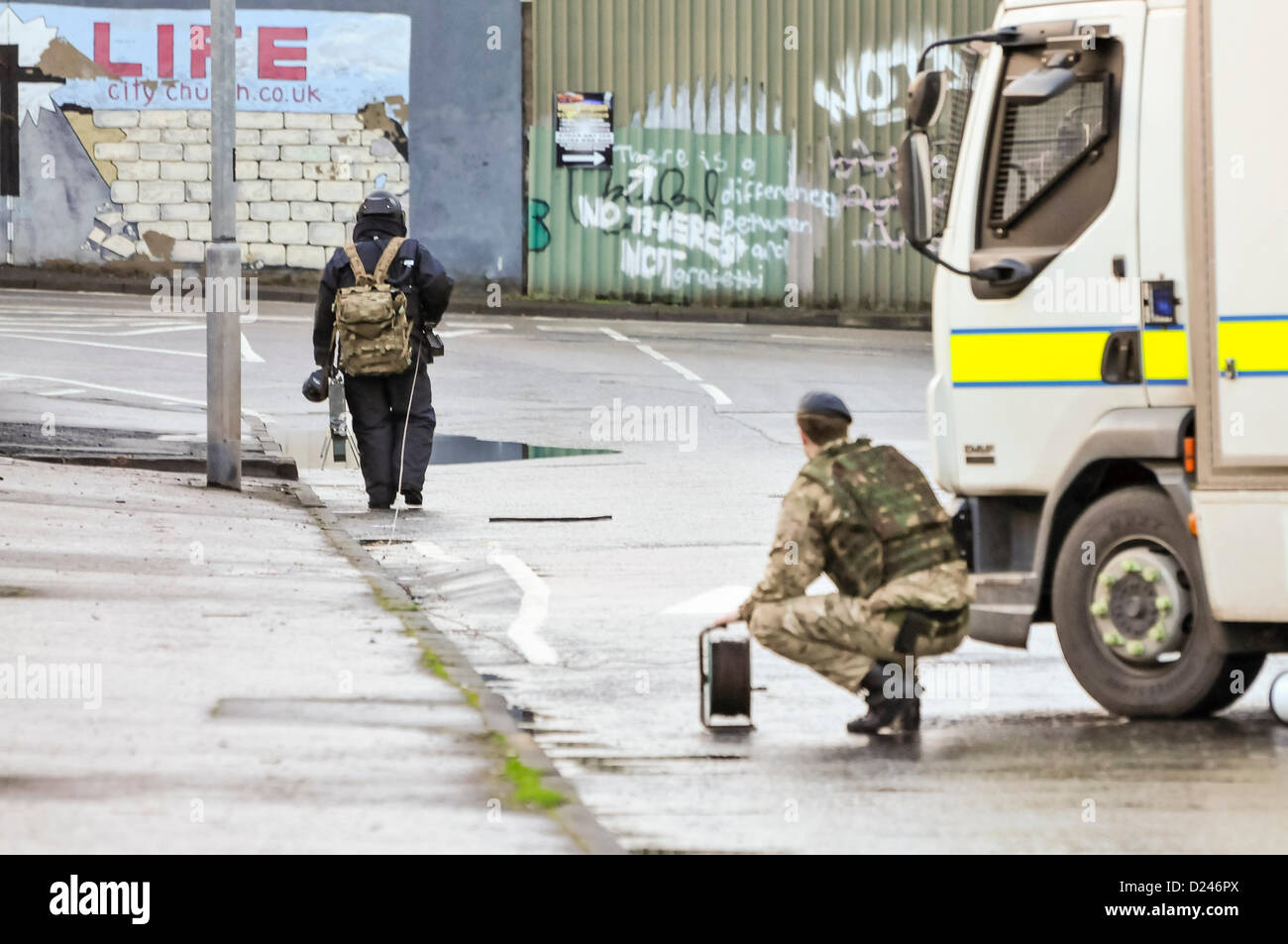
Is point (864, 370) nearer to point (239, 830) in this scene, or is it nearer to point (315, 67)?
point (315, 67)

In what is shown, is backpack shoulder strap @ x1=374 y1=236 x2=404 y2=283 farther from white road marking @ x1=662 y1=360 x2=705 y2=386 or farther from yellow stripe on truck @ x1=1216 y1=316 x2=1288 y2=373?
white road marking @ x1=662 y1=360 x2=705 y2=386

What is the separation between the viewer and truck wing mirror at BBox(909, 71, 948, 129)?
24.9ft

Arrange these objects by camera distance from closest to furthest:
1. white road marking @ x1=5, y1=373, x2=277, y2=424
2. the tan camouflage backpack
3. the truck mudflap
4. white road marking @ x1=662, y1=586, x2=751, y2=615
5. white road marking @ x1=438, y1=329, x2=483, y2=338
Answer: the truck mudflap → white road marking @ x1=662, y1=586, x2=751, y2=615 → the tan camouflage backpack → white road marking @ x1=5, y1=373, x2=277, y2=424 → white road marking @ x1=438, y1=329, x2=483, y2=338

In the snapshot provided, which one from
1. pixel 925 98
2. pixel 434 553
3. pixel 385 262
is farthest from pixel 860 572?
pixel 385 262

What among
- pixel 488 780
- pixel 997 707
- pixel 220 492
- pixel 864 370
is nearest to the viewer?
pixel 488 780

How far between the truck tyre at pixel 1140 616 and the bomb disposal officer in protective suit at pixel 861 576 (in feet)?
1.46

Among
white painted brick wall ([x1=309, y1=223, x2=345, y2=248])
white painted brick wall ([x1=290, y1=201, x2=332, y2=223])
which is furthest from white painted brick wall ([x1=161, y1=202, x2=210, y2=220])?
white painted brick wall ([x1=309, y1=223, x2=345, y2=248])

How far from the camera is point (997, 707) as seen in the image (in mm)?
8125

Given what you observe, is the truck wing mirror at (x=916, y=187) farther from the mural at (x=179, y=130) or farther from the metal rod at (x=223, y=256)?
the mural at (x=179, y=130)

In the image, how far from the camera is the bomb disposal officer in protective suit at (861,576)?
750cm

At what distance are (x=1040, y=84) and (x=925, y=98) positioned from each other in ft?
1.51

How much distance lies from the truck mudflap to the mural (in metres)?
26.4
